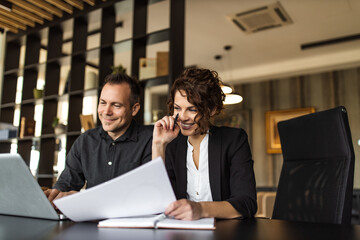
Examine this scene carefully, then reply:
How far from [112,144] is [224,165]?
77cm

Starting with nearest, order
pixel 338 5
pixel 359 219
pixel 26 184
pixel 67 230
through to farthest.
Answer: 1. pixel 67 230
2. pixel 26 184
3. pixel 338 5
4. pixel 359 219

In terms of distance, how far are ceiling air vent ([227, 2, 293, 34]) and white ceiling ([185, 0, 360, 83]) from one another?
0.07 metres

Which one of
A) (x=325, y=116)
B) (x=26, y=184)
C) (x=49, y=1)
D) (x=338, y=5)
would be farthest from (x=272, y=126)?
(x=26, y=184)

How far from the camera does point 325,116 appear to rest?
1385mm

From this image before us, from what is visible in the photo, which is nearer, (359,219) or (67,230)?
(67,230)

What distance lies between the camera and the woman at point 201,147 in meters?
1.40

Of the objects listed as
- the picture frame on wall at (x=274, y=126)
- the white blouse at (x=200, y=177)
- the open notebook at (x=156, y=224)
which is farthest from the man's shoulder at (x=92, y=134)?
the picture frame on wall at (x=274, y=126)

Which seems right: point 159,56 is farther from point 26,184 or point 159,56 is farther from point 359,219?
point 359,219

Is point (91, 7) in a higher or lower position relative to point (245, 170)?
higher

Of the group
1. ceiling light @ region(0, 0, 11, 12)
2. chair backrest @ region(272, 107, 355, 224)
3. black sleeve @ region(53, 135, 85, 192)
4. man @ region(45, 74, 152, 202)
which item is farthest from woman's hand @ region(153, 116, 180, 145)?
ceiling light @ region(0, 0, 11, 12)

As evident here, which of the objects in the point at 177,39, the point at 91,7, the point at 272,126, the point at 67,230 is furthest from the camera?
the point at 272,126

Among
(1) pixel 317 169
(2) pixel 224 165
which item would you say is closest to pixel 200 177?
(2) pixel 224 165

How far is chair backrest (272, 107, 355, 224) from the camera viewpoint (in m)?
1.29

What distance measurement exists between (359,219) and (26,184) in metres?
5.56
